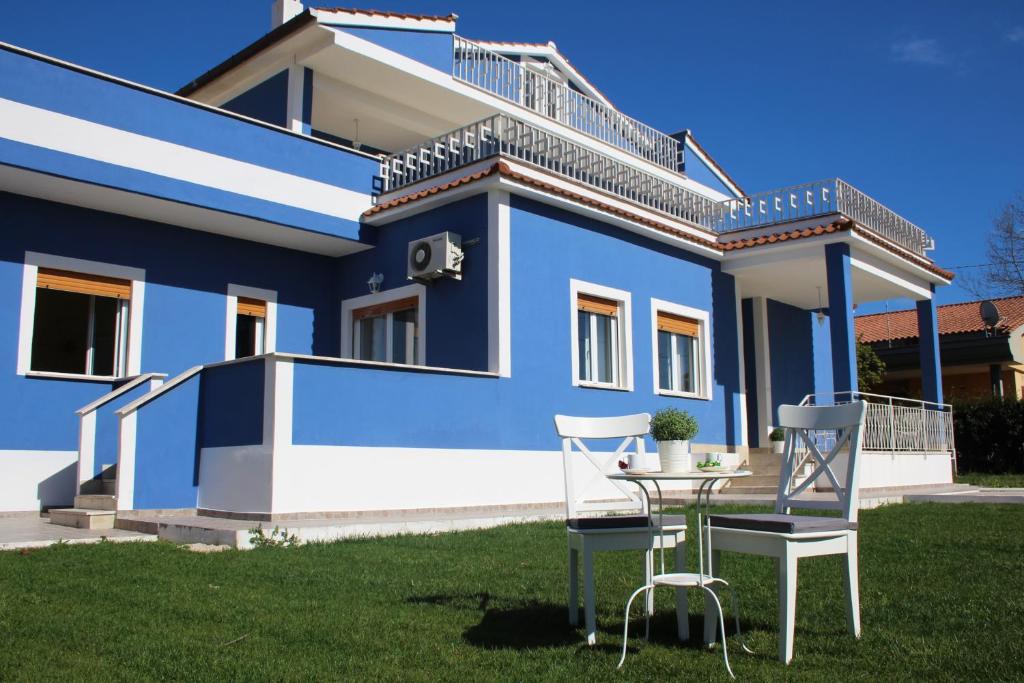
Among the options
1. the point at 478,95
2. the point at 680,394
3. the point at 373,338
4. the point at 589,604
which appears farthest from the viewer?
the point at 478,95

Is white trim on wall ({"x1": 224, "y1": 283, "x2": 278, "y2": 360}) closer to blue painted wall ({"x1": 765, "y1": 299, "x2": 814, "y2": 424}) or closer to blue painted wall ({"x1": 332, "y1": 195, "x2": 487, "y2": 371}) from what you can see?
blue painted wall ({"x1": 332, "y1": 195, "x2": 487, "y2": 371})

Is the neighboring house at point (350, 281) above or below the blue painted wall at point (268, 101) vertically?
below

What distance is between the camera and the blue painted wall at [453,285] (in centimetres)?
1117

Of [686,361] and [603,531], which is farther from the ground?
[686,361]

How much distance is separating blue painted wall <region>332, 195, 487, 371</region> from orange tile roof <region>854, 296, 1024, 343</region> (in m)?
18.7

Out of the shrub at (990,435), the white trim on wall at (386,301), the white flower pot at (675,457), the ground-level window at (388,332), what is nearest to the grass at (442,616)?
the white flower pot at (675,457)

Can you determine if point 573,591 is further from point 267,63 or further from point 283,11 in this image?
point 283,11

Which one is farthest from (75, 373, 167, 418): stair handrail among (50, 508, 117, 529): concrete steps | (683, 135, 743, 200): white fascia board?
(683, 135, 743, 200): white fascia board

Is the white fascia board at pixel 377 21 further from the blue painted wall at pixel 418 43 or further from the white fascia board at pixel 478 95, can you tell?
the white fascia board at pixel 478 95

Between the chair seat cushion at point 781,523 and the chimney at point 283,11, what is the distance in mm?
14722

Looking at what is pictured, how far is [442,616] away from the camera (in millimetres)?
4727

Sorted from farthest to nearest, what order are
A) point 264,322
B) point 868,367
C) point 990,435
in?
point 868,367
point 990,435
point 264,322

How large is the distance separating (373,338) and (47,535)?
553cm

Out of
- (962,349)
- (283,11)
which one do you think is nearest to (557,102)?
(283,11)
